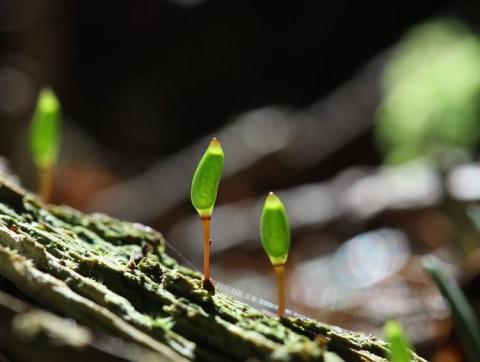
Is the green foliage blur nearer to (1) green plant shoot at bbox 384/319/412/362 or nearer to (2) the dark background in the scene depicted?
(2) the dark background

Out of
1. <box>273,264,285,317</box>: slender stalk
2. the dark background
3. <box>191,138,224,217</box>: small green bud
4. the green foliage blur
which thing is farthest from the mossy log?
the dark background

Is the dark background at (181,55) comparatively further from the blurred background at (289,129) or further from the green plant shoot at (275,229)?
the green plant shoot at (275,229)

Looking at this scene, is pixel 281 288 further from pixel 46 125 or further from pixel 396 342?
pixel 46 125

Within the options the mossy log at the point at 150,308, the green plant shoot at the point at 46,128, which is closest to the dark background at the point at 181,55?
the green plant shoot at the point at 46,128

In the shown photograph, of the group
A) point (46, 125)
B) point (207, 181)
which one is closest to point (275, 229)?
point (207, 181)

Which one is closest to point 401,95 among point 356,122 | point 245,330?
point 356,122

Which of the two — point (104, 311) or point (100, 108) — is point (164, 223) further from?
point (104, 311)
